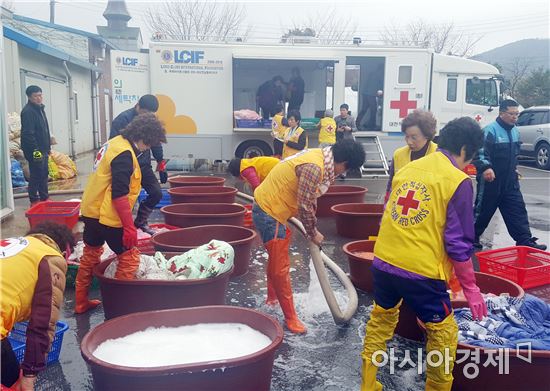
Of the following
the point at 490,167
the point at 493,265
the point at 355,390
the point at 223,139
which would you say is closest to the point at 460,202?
the point at 355,390

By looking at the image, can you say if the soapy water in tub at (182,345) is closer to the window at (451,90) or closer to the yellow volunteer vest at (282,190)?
the yellow volunteer vest at (282,190)

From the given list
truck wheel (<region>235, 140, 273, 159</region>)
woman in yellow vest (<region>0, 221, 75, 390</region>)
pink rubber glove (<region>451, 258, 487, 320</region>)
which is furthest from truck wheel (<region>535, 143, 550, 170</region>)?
woman in yellow vest (<region>0, 221, 75, 390</region>)

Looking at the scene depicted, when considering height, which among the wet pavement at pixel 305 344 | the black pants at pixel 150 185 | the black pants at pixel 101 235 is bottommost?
the wet pavement at pixel 305 344

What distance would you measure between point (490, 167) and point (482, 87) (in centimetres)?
839

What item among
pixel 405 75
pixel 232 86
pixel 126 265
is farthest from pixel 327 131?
pixel 126 265

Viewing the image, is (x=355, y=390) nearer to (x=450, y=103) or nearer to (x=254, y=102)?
(x=450, y=103)

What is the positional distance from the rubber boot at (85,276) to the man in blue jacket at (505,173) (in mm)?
4099

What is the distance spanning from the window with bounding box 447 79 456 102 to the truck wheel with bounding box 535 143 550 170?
14.8 feet

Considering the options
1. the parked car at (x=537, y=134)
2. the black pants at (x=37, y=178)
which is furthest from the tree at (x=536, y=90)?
the black pants at (x=37, y=178)

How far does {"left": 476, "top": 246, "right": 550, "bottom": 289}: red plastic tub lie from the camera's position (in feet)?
15.0

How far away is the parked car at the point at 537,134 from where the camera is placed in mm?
15367

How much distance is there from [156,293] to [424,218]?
2.04m

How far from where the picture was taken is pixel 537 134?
15.7 m

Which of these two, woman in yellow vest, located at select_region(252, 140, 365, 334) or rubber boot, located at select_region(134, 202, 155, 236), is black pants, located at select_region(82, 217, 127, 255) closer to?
woman in yellow vest, located at select_region(252, 140, 365, 334)
